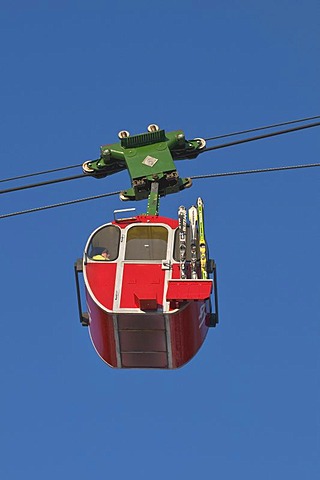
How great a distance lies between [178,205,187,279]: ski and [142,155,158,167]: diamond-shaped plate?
208 centimetres

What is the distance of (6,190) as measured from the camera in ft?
95.9

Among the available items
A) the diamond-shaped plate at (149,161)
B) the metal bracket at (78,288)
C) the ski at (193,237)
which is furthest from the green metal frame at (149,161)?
the metal bracket at (78,288)

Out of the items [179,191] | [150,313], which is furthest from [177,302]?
[179,191]

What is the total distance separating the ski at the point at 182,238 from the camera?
1071 inches

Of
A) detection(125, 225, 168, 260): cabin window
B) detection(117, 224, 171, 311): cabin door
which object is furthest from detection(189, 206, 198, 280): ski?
detection(125, 225, 168, 260): cabin window

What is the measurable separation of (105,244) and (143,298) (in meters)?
2.16

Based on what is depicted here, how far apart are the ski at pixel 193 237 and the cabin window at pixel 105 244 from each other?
1389 millimetres

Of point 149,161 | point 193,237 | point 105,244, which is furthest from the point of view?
point 149,161

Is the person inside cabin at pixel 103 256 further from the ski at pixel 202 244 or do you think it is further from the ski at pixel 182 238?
the ski at pixel 202 244

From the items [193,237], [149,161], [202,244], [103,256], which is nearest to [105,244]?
[103,256]

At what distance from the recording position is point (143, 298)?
26469mm

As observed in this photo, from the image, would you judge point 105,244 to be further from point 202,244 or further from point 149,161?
point 149,161

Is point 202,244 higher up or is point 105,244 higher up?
point 105,244

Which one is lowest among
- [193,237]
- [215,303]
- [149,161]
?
[215,303]
